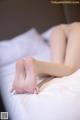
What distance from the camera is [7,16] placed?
1.92m

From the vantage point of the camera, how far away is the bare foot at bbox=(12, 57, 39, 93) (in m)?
1.25

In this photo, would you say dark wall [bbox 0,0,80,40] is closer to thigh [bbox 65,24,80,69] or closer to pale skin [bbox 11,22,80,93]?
pale skin [bbox 11,22,80,93]

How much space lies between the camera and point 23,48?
69.8 inches

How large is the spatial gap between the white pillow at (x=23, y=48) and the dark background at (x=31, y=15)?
12 cm

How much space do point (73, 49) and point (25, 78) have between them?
40 cm

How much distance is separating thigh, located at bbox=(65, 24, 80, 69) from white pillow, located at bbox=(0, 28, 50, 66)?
19 cm

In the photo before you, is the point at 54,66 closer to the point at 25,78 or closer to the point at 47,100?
the point at 25,78

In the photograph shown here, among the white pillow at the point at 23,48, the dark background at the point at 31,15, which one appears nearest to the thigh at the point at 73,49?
the white pillow at the point at 23,48

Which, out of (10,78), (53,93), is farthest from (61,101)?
(10,78)

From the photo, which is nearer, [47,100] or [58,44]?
[47,100]

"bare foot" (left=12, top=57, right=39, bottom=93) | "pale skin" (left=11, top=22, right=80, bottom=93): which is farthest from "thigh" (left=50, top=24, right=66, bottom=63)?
"bare foot" (left=12, top=57, right=39, bottom=93)

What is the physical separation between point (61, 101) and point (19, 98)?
24cm

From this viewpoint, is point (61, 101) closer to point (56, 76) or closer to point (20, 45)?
point (56, 76)

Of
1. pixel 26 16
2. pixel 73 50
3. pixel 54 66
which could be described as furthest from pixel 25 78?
pixel 26 16
